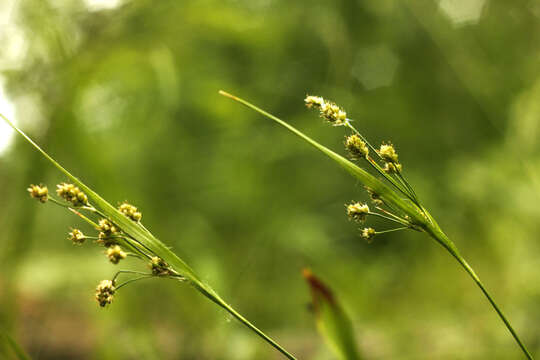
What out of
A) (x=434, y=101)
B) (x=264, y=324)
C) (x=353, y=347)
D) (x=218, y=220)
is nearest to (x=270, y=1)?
(x=434, y=101)

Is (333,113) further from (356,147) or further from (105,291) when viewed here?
(105,291)

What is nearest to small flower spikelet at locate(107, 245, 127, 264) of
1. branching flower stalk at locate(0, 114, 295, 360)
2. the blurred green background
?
branching flower stalk at locate(0, 114, 295, 360)

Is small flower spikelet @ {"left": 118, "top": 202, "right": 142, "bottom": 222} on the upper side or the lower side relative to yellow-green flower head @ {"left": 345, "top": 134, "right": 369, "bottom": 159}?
lower

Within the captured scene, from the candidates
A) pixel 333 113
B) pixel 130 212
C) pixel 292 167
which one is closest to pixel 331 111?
pixel 333 113

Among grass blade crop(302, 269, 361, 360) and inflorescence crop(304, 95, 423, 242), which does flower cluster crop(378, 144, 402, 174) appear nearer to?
inflorescence crop(304, 95, 423, 242)

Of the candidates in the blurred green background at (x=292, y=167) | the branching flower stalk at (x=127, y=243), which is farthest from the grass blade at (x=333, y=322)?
the blurred green background at (x=292, y=167)

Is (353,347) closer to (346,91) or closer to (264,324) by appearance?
(346,91)

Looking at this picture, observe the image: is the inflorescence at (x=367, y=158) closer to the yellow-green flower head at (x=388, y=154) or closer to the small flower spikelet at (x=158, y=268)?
the yellow-green flower head at (x=388, y=154)
